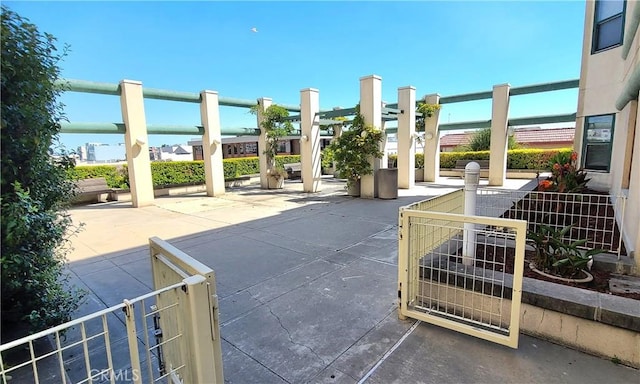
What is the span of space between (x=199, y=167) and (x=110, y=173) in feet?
11.5

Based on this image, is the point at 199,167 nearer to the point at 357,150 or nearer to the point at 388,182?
the point at 357,150

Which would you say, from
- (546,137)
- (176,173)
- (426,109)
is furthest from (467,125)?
(546,137)

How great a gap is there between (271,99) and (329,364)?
1224 centimetres

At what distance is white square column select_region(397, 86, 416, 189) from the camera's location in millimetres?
11711

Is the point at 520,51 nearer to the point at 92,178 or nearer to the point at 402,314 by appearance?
the point at 402,314

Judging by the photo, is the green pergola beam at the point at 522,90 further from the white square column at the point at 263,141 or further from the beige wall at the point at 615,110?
the white square column at the point at 263,141

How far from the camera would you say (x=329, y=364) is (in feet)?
7.45

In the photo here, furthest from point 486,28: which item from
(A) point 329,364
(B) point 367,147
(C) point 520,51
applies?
(A) point 329,364

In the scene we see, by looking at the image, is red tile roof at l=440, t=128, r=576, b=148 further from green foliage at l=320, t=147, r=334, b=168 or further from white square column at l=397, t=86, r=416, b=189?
white square column at l=397, t=86, r=416, b=189

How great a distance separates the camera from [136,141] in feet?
31.6

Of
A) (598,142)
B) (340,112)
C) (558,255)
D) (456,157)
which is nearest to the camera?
(558,255)

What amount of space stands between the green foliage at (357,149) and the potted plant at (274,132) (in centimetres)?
358

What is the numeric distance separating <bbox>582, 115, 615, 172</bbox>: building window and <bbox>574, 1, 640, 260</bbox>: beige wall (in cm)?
15

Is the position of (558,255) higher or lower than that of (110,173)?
lower
